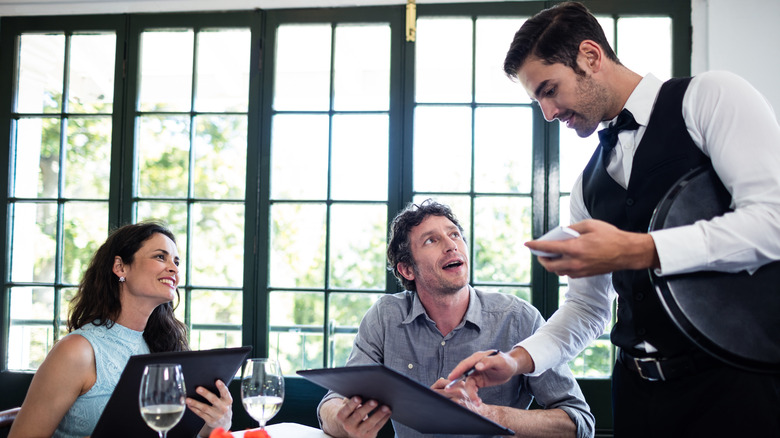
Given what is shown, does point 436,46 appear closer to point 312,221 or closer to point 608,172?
point 312,221

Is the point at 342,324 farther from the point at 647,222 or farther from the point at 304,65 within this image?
the point at 647,222

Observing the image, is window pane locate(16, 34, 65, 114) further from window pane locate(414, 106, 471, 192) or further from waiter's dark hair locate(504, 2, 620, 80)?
waiter's dark hair locate(504, 2, 620, 80)

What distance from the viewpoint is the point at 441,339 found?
7.10 feet

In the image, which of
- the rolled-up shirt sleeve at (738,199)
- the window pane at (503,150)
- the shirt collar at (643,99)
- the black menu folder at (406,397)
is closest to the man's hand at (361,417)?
the black menu folder at (406,397)

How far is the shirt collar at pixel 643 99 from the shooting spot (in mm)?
1394

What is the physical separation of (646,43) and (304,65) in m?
1.66

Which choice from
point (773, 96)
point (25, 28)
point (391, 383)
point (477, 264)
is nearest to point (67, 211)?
point (25, 28)

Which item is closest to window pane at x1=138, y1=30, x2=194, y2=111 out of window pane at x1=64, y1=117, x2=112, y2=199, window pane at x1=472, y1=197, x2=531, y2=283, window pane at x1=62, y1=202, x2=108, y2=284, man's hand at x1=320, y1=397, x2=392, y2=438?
window pane at x1=64, y1=117, x2=112, y2=199

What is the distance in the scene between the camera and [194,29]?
335 centimetres

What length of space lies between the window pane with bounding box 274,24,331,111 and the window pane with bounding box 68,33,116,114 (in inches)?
34.6

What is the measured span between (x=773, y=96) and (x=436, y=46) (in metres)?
1.54

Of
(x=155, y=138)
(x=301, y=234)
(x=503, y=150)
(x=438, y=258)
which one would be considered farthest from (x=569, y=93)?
(x=155, y=138)

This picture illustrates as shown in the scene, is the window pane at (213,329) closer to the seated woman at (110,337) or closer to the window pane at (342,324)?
the window pane at (342,324)

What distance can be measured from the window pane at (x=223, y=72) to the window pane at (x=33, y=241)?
980 millimetres
